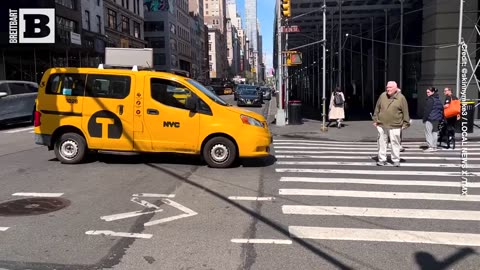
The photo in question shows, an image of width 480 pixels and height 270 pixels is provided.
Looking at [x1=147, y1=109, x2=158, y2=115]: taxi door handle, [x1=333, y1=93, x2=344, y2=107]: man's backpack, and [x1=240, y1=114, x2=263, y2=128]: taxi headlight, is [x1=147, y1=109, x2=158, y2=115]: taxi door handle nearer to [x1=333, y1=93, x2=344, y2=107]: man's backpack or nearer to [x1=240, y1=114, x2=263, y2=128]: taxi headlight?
[x1=240, y1=114, x2=263, y2=128]: taxi headlight

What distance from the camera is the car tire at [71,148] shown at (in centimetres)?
1044

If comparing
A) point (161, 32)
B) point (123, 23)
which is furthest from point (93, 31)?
point (161, 32)

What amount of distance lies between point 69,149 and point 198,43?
12843 cm

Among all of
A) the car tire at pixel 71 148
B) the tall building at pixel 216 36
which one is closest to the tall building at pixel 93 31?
the car tire at pixel 71 148

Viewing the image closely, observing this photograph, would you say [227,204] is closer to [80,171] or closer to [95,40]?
[80,171]

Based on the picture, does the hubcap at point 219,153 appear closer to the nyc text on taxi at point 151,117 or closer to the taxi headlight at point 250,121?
the nyc text on taxi at point 151,117

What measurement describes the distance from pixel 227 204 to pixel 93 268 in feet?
8.93

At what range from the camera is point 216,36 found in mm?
170625

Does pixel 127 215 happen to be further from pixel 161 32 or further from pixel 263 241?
pixel 161 32

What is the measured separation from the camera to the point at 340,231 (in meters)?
5.74

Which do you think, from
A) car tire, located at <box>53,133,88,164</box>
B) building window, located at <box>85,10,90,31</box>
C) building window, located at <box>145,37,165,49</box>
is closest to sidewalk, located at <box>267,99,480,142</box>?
car tire, located at <box>53,133,88,164</box>

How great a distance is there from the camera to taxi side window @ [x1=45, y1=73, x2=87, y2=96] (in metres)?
10.4

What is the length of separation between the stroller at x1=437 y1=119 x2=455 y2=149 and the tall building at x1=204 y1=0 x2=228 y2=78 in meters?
152

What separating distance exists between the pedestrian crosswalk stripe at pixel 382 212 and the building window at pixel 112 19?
58.2m
